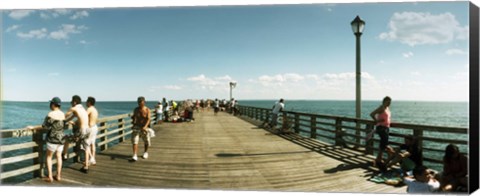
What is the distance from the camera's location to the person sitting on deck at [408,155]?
5.18 m

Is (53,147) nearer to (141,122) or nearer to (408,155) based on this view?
(141,122)

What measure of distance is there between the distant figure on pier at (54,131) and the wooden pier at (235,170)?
424 mm

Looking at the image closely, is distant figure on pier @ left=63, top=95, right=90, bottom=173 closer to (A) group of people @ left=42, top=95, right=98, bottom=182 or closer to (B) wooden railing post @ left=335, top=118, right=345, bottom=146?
(A) group of people @ left=42, top=95, right=98, bottom=182

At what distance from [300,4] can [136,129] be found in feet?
13.8

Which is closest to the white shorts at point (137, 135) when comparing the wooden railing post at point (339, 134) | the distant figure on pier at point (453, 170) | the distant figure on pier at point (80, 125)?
the distant figure on pier at point (80, 125)

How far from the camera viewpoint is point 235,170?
577cm

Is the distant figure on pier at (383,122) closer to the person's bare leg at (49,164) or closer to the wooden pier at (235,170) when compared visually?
the wooden pier at (235,170)

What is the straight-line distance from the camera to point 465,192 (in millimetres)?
4512

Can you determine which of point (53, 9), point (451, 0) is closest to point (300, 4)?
point (451, 0)

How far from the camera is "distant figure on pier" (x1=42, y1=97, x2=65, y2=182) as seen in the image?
499cm

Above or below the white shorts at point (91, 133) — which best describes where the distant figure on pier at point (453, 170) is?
below

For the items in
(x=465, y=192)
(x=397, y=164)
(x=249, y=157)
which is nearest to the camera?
(x=465, y=192)

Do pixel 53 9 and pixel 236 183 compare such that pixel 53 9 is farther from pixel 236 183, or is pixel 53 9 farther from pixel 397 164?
pixel 397 164

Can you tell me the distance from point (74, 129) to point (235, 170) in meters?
3.04
